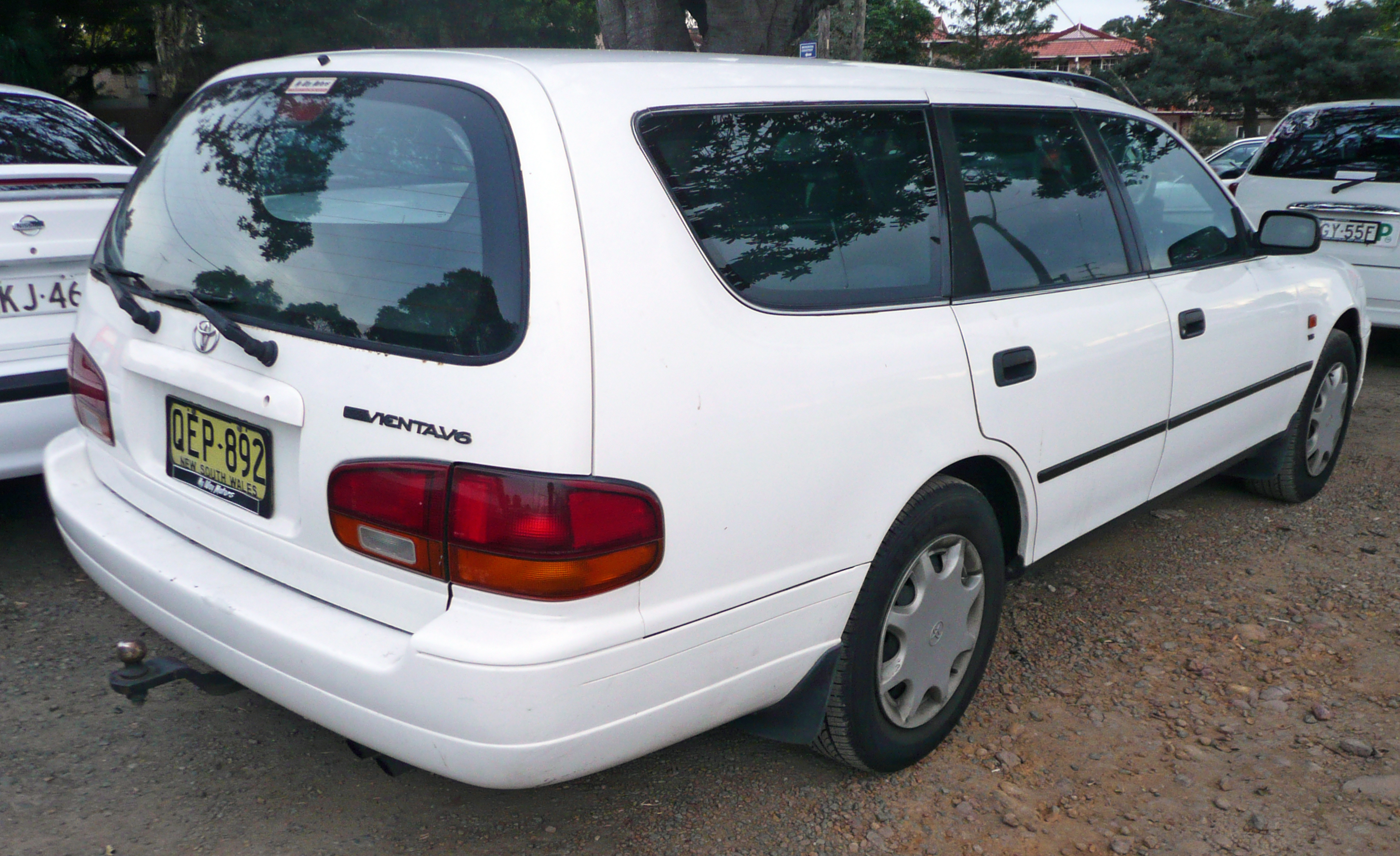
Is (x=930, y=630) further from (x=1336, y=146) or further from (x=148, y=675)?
(x=1336, y=146)

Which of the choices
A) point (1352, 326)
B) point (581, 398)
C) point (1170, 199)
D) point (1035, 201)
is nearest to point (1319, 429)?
point (1352, 326)

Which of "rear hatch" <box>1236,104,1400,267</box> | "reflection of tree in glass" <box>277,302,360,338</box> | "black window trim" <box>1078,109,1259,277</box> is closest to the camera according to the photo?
"reflection of tree in glass" <box>277,302,360,338</box>

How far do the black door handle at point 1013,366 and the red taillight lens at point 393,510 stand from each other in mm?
1350

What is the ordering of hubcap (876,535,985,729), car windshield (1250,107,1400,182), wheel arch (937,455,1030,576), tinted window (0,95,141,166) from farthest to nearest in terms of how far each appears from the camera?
car windshield (1250,107,1400,182)
tinted window (0,95,141,166)
wheel arch (937,455,1030,576)
hubcap (876,535,985,729)

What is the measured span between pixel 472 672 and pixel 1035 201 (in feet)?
6.48

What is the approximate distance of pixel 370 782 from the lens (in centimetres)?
258

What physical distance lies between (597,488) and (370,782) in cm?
123

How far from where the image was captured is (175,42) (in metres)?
11.4

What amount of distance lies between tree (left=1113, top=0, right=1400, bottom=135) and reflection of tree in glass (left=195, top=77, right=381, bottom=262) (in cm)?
3133

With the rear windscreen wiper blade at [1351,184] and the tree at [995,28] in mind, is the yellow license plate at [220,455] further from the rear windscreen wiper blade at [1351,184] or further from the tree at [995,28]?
the tree at [995,28]

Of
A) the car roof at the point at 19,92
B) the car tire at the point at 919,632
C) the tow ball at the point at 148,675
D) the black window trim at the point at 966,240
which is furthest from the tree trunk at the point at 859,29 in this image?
the tow ball at the point at 148,675

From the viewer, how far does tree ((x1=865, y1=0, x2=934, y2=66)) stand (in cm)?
3195

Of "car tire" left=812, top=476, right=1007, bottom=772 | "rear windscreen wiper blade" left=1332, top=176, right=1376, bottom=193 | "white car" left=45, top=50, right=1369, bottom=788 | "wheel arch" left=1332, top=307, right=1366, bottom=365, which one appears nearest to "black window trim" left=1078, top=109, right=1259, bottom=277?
"white car" left=45, top=50, right=1369, bottom=788

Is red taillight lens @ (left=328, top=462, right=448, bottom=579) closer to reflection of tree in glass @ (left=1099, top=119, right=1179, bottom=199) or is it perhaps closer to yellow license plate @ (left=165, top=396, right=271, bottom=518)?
yellow license plate @ (left=165, top=396, right=271, bottom=518)
